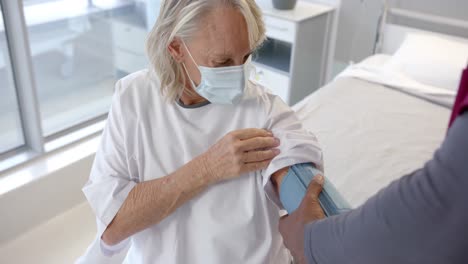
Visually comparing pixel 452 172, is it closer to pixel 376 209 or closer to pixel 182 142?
pixel 376 209

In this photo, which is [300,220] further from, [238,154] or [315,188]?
[238,154]

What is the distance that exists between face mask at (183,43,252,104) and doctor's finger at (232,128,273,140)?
0.11 meters

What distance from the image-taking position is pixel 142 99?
3.90 feet

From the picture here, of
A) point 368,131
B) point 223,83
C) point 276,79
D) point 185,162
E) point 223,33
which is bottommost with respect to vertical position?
point 276,79

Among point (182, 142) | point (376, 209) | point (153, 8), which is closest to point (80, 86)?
point (153, 8)

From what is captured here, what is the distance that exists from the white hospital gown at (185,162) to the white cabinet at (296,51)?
5.44 ft

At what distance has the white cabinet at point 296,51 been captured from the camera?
9.66 ft

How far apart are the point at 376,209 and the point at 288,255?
0.64m

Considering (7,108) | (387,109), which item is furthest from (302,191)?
Result: (7,108)

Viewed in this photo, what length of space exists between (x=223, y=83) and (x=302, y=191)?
13.6 inches

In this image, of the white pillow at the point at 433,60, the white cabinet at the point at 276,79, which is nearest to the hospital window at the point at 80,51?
the white cabinet at the point at 276,79

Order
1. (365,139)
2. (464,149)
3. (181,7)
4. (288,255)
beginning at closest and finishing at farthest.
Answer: (464,149) → (181,7) → (288,255) → (365,139)

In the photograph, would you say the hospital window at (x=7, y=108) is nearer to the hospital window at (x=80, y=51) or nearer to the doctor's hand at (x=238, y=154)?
the hospital window at (x=80, y=51)

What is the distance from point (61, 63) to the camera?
9.96 feet
